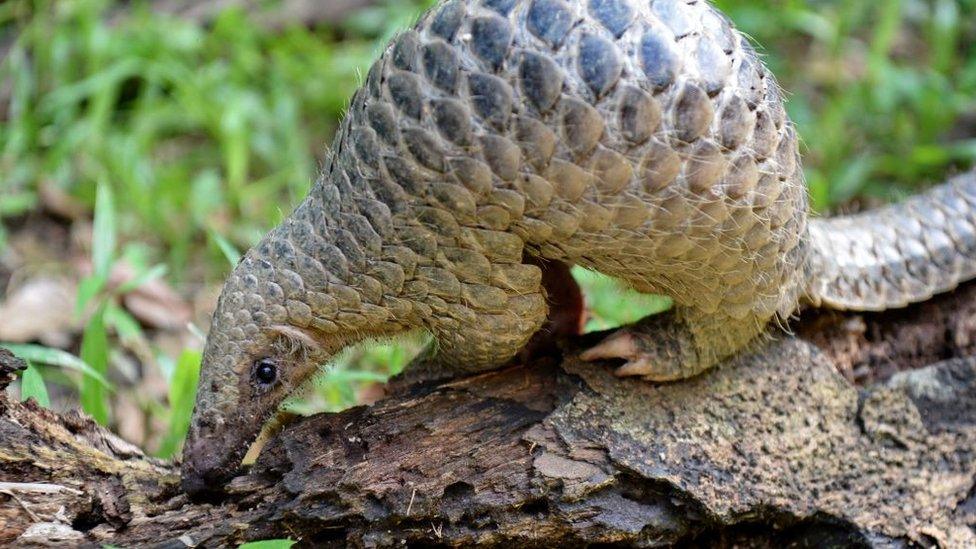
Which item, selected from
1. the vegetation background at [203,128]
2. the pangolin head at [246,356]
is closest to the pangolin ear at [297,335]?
the pangolin head at [246,356]

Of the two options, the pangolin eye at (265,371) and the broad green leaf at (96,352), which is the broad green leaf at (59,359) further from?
the pangolin eye at (265,371)

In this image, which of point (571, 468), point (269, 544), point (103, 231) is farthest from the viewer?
point (103, 231)

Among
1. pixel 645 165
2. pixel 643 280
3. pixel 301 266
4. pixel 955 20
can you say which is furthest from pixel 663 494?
pixel 955 20

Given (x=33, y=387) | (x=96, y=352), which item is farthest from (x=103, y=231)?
(x=33, y=387)

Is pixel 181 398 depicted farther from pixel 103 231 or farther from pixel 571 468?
pixel 571 468

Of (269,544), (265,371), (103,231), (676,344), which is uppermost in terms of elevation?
(103,231)

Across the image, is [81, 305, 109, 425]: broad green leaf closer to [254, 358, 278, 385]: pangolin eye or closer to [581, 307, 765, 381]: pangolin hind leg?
[254, 358, 278, 385]: pangolin eye

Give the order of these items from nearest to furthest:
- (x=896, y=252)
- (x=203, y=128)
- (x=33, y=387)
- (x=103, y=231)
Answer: (x=33, y=387) → (x=896, y=252) → (x=103, y=231) → (x=203, y=128)
